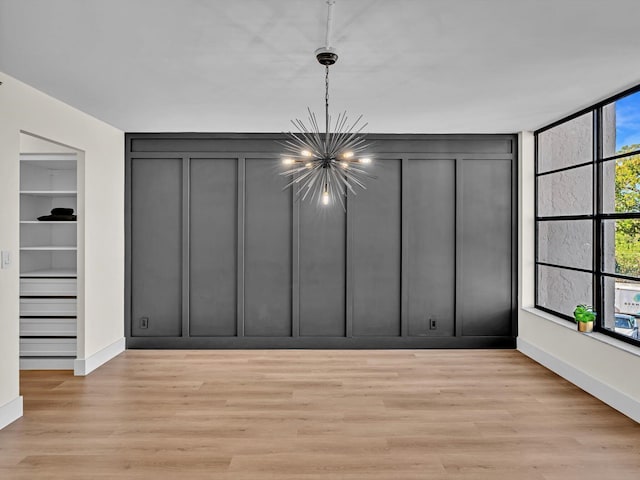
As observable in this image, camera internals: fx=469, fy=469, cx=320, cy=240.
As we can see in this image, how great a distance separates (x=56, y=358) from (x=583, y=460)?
4.56 meters

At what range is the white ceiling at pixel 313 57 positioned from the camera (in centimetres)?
239

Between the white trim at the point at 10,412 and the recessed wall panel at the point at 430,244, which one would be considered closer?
the white trim at the point at 10,412

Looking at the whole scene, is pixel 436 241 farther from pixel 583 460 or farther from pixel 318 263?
pixel 583 460

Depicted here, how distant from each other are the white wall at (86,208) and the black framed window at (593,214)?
4.67 m

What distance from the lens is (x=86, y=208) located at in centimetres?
450

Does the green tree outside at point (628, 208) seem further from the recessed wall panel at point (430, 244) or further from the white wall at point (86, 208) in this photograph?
the white wall at point (86, 208)

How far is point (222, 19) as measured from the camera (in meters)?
2.48

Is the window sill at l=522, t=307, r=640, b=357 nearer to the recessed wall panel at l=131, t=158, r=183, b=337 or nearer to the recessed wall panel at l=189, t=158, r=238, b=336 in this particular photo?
the recessed wall panel at l=189, t=158, r=238, b=336

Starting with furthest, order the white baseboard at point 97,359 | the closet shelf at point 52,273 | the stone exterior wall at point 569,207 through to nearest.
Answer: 1. the closet shelf at point 52,273
2. the white baseboard at point 97,359
3. the stone exterior wall at point 569,207

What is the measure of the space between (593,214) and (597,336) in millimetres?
1063

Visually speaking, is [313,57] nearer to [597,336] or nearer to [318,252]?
[318,252]

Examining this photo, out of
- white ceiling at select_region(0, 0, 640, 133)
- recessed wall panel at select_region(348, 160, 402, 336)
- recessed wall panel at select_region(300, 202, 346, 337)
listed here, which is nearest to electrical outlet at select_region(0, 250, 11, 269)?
white ceiling at select_region(0, 0, 640, 133)

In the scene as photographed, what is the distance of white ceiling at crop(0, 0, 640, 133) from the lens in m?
2.39

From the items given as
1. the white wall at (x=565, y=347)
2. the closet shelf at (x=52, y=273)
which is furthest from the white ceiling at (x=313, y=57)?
the closet shelf at (x=52, y=273)
